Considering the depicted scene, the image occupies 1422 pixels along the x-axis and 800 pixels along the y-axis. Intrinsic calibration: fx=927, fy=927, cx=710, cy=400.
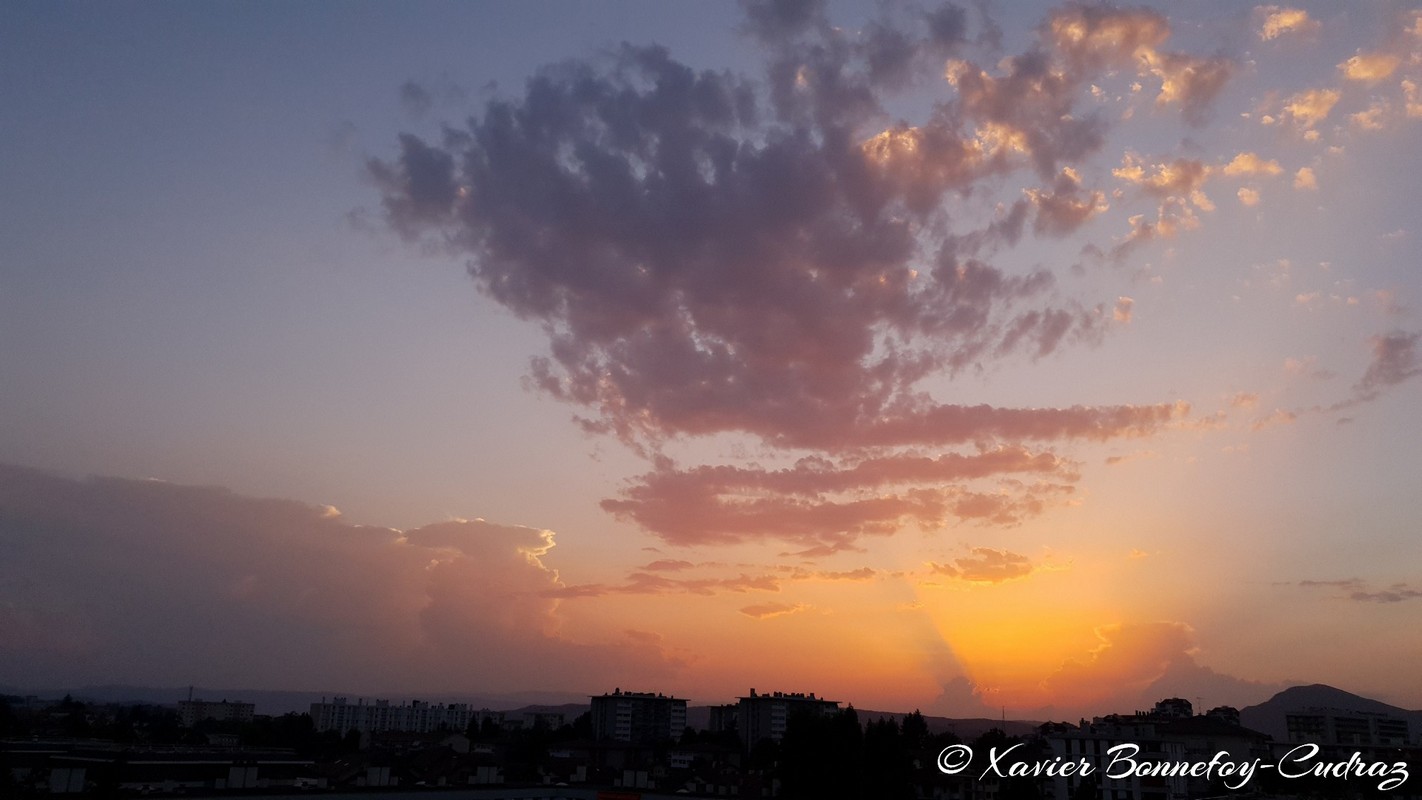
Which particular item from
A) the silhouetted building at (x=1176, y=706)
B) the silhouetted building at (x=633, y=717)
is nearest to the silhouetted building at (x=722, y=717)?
the silhouetted building at (x=633, y=717)

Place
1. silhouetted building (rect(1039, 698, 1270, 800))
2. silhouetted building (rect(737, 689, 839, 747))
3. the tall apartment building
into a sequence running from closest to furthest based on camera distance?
1. silhouetted building (rect(1039, 698, 1270, 800))
2. the tall apartment building
3. silhouetted building (rect(737, 689, 839, 747))

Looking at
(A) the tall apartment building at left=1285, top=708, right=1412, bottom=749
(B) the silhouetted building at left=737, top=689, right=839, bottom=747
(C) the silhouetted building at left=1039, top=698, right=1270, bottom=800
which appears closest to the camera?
(C) the silhouetted building at left=1039, top=698, right=1270, bottom=800

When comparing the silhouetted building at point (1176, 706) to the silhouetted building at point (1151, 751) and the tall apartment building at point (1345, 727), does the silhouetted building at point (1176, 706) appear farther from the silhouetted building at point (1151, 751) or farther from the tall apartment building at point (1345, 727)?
the silhouetted building at point (1151, 751)

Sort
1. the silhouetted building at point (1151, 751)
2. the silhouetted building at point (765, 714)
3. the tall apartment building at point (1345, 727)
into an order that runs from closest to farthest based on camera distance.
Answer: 1. the silhouetted building at point (1151, 751)
2. the tall apartment building at point (1345, 727)
3. the silhouetted building at point (765, 714)

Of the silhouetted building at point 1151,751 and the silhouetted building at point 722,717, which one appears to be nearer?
the silhouetted building at point 1151,751

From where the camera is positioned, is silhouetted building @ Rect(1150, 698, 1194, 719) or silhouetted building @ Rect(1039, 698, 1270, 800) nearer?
silhouetted building @ Rect(1039, 698, 1270, 800)

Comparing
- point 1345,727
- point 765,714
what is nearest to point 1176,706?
point 1345,727

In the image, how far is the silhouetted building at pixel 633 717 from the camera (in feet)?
504

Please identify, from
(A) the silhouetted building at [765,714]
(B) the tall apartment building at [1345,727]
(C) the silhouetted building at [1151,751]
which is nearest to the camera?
(C) the silhouetted building at [1151,751]

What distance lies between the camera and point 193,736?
442ft

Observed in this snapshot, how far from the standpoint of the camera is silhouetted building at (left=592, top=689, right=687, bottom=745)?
504 ft

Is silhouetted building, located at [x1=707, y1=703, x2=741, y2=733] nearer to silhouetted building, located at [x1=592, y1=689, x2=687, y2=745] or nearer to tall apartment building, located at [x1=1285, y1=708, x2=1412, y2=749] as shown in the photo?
silhouetted building, located at [x1=592, y1=689, x2=687, y2=745]

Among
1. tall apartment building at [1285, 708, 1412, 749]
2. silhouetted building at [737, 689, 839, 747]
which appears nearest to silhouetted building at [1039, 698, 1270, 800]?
tall apartment building at [1285, 708, 1412, 749]

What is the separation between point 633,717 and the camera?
156 metres
